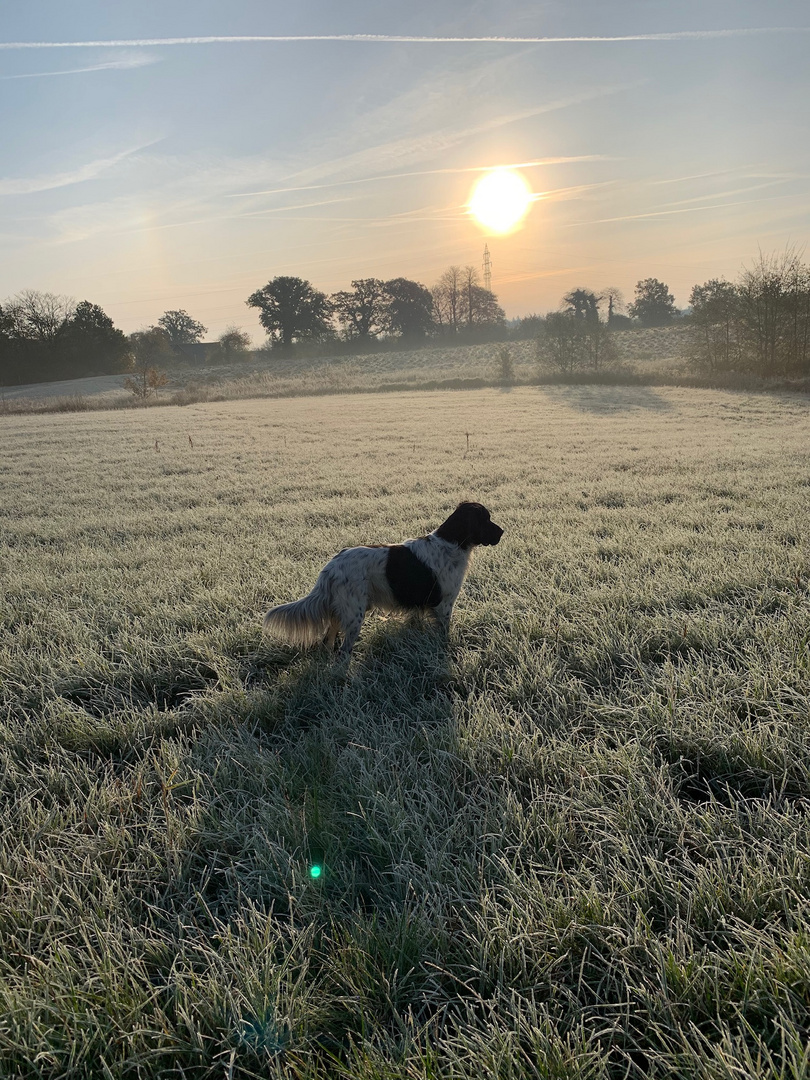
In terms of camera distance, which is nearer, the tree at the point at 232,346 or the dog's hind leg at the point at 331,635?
the dog's hind leg at the point at 331,635

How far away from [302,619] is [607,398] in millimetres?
25079

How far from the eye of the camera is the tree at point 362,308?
65.5 metres

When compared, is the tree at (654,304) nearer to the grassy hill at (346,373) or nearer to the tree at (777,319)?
the grassy hill at (346,373)

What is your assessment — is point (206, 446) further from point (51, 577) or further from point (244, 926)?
point (244, 926)

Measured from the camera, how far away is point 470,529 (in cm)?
404

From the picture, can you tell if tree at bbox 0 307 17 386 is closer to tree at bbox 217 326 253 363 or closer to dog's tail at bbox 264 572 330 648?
tree at bbox 217 326 253 363

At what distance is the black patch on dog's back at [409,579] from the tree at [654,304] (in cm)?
7514

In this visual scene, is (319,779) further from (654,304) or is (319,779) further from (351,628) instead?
(654,304)

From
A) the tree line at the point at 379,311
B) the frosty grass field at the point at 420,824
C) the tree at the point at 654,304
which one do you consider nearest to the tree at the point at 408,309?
the tree line at the point at 379,311

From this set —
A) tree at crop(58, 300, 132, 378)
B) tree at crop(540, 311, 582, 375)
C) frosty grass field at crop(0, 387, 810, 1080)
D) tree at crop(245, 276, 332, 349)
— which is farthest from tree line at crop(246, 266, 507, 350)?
frosty grass field at crop(0, 387, 810, 1080)

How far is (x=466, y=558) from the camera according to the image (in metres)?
4.05

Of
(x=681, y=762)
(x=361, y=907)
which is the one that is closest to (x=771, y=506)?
(x=681, y=762)

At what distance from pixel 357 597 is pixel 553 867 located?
2.08 m

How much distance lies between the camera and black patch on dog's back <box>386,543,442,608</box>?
3746mm
